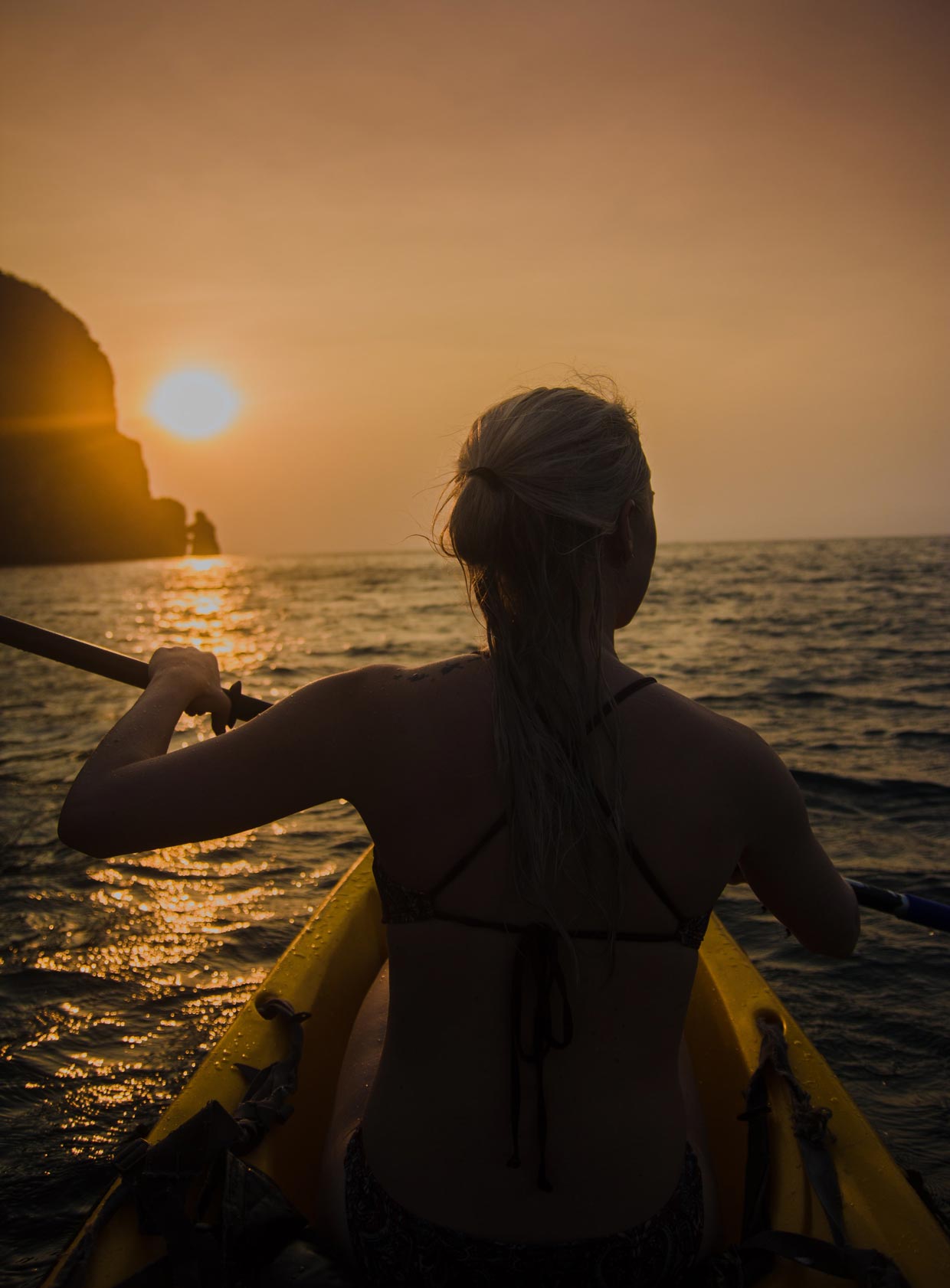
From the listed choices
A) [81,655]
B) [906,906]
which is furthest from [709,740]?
[81,655]

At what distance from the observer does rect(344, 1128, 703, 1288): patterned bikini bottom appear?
1.55 metres

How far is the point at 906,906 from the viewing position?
2.92 metres

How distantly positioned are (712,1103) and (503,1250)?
1255 mm

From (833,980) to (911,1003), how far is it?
369mm

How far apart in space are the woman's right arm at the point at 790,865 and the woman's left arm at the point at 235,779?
658 mm

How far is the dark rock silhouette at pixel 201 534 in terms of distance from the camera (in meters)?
132

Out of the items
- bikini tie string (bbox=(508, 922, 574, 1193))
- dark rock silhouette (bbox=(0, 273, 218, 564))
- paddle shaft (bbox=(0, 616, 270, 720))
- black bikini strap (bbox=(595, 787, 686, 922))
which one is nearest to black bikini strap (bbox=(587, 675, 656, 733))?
black bikini strap (bbox=(595, 787, 686, 922))

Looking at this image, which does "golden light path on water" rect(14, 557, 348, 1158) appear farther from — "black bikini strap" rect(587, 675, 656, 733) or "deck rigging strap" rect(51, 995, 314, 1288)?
"black bikini strap" rect(587, 675, 656, 733)

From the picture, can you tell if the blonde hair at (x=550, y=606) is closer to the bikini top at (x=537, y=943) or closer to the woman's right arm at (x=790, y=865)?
the bikini top at (x=537, y=943)

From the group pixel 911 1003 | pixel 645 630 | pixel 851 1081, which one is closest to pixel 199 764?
pixel 851 1081

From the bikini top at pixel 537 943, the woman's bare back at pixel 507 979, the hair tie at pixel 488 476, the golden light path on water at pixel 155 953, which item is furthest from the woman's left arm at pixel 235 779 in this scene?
the golden light path on water at pixel 155 953

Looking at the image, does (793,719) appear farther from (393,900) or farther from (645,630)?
(645,630)

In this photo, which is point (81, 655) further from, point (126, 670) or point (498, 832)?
point (498, 832)

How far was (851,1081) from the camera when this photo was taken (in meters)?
3.74
